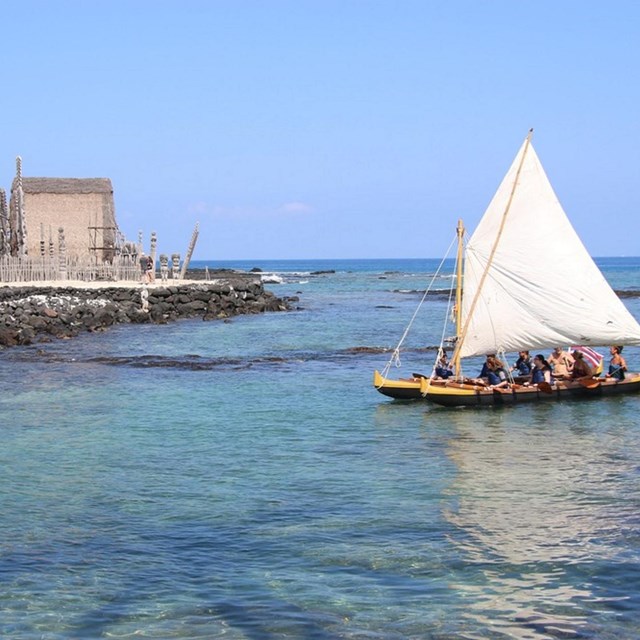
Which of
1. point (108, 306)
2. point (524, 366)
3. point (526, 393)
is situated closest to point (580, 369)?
point (524, 366)

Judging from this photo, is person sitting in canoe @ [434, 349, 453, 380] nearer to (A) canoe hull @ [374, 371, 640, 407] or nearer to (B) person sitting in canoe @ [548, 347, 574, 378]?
(A) canoe hull @ [374, 371, 640, 407]

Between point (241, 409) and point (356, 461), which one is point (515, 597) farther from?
point (241, 409)

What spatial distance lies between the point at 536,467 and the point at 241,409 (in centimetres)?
804

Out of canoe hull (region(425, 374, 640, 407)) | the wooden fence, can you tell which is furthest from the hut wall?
canoe hull (region(425, 374, 640, 407))

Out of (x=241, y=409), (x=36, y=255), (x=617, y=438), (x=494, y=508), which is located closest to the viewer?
(x=494, y=508)

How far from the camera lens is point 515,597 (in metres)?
10.3

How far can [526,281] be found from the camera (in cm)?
2288

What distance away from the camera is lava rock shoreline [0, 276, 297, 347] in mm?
38000

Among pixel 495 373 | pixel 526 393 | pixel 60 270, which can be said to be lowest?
pixel 526 393

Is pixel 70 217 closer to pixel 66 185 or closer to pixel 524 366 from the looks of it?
pixel 66 185

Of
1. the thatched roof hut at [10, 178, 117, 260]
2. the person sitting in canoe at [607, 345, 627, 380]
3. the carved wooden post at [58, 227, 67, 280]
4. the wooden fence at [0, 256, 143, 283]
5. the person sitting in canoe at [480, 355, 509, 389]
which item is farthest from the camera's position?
the thatched roof hut at [10, 178, 117, 260]

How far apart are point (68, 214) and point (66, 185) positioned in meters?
1.93

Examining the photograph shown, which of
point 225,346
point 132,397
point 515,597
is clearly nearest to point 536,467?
point 515,597

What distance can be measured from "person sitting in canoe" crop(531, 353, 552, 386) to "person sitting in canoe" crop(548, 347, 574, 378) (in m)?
0.89
